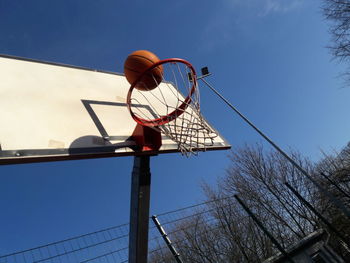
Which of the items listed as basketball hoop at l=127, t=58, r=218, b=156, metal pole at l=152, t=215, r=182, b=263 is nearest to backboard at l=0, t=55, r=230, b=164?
basketball hoop at l=127, t=58, r=218, b=156

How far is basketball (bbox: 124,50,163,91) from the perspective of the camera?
2310 mm

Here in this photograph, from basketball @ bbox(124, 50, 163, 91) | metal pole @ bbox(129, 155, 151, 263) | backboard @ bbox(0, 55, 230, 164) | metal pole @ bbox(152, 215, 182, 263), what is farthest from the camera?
metal pole @ bbox(152, 215, 182, 263)

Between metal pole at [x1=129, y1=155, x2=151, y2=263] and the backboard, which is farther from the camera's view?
metal pole at [x1=129, y1=155, x2=151, y2=263]

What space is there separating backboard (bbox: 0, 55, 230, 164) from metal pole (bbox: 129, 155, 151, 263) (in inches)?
10.3

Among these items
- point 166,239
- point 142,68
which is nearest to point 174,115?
point 142,68

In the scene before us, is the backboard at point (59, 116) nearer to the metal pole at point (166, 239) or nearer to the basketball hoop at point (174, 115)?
the basketball hoop at point (174, 115)

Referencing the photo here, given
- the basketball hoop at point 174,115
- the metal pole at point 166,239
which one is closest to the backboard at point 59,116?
the basketball hoop at point 174,115

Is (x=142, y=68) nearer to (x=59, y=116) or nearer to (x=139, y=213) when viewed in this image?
(x=59, y=116)

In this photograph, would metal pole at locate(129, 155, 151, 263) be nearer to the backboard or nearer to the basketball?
the backboard

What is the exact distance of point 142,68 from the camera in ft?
7.59

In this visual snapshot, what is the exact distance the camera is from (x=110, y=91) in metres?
3.21

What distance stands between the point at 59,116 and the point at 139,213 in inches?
52.7

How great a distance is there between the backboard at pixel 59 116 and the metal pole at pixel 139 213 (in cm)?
26

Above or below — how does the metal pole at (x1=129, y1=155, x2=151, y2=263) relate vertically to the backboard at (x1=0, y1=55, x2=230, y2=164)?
below
